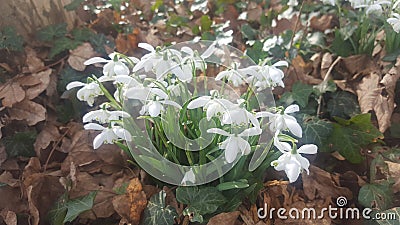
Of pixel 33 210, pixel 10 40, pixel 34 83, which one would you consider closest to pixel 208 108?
pixel 33 210

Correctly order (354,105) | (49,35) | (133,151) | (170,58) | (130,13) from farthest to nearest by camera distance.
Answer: (130,13) < (49,35) < (354,105) < (133,151) < (170,58)

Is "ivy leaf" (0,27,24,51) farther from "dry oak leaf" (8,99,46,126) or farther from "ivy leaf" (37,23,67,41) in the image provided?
"dry oak leaf" (8,99,46,126)

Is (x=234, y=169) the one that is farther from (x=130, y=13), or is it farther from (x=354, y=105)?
(x=130, y=13)

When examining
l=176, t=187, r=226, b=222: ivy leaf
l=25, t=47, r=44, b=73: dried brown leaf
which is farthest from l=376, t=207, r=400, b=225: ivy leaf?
l=25, t=47, r=44, b=73: dried brown leaf

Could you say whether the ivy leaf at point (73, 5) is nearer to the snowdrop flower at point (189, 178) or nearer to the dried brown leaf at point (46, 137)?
the dried brown leaf at point (46, 137)

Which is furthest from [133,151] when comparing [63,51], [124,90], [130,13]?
[130,13]
